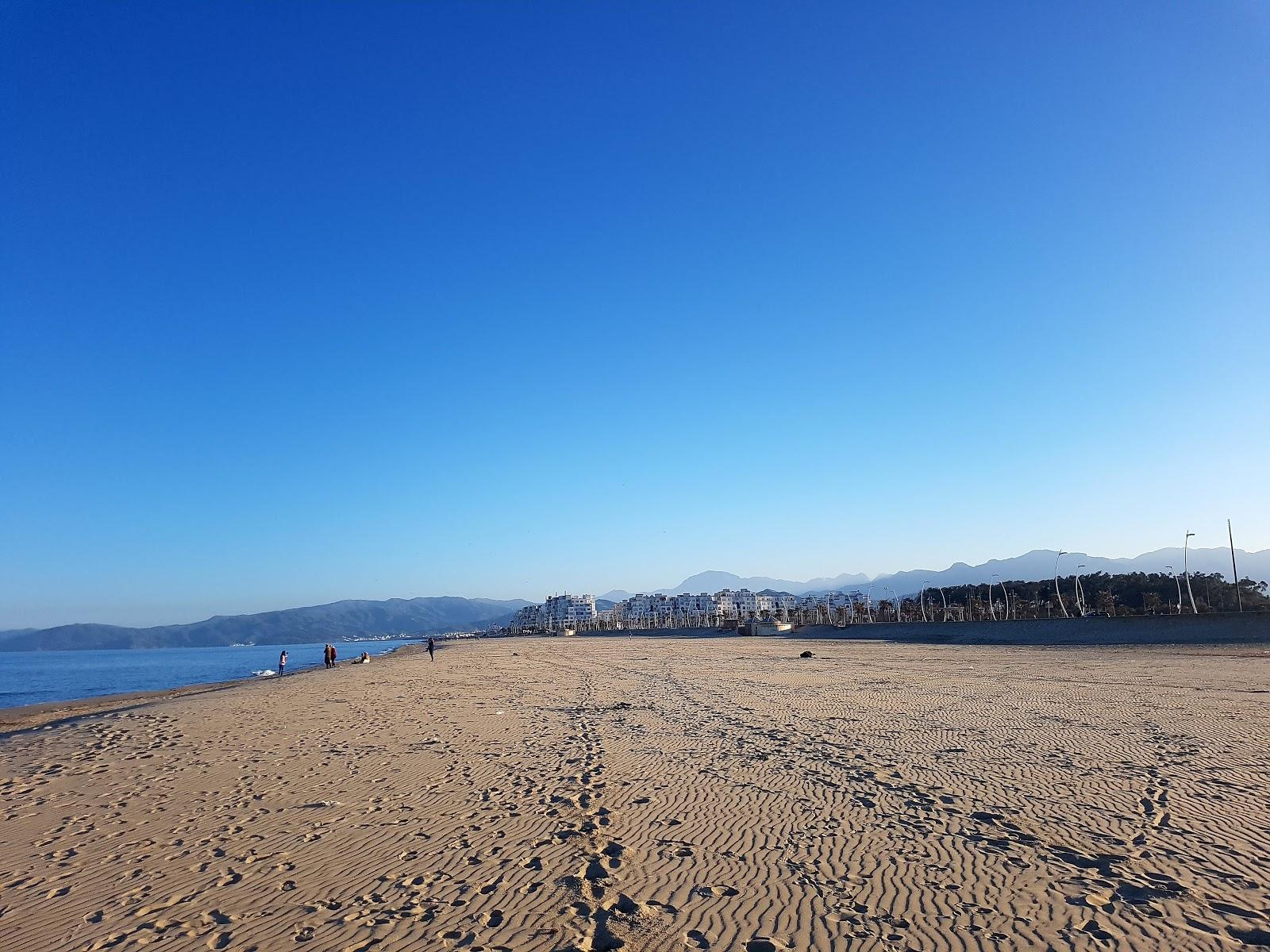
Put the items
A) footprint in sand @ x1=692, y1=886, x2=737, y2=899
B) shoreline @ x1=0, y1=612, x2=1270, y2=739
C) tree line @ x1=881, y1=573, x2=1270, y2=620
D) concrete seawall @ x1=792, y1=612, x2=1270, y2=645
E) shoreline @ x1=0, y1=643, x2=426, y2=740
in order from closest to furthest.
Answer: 1. footprint in sand @ x1=692, y1=886, x2=737, y2=899
2. shoreline @ x1=0, y1=643, x2=426, y2=740
3. shoreline @ x1=0, y1=612, x2=1270, y2=739
4. concrete seawall @ x1=792, y1=612, x2=1270, y2=645
5. tree line @ x1=881, y1=573, x2=1270, y2=620

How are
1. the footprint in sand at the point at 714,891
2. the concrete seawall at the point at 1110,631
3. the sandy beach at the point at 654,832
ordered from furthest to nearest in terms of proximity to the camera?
the concrete seawall at the point at 1110,631 → the footprint in sand at the point at 714,891 → the sandy beach at the point at 654,832

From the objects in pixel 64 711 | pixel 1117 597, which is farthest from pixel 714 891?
pixel 1117 597

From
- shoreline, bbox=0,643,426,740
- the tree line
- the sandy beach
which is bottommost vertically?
the tree line

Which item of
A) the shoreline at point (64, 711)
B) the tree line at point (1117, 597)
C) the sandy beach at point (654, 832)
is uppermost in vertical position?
the sandy beach at point (654, 832)

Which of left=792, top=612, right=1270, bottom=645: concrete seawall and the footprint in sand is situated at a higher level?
the footprint in sand

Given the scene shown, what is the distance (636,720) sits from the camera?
15.9 meters

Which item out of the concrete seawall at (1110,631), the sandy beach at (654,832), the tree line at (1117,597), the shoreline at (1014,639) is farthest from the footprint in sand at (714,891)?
the tree line at (1117,597)

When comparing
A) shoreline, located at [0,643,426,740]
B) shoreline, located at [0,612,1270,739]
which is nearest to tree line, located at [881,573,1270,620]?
shoreline, located at [0,612,1270,739]

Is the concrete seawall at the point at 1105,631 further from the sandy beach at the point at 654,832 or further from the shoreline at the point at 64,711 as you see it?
the shoreline at the point at 64,711

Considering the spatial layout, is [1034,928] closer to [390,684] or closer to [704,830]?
[704,830]

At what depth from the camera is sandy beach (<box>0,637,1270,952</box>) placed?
5.40 metres

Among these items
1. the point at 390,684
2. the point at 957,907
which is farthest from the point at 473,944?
the point at 390,684

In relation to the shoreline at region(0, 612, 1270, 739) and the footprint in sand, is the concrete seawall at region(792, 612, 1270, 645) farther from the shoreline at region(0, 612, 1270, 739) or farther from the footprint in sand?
the footprint in sand

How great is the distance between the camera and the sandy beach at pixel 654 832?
17.7 feet
